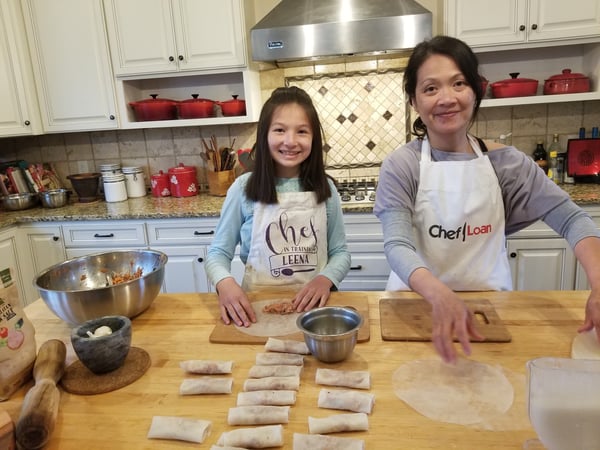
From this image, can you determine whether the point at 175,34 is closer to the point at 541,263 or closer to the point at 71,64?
the point at 71,64

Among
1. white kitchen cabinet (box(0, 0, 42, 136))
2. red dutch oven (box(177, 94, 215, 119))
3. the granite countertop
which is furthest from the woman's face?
white kitchen cabinet (box(0, 0, 42, 136))

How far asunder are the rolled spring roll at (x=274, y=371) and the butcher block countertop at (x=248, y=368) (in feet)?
0.06

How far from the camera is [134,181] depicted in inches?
117

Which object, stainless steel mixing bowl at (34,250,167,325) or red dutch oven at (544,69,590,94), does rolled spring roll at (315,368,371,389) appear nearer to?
stainless steel mixing bowl at (34,250,167,325)

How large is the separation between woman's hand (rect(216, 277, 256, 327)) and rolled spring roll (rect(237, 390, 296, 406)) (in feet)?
0.94

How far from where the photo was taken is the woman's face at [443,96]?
3.81 ft

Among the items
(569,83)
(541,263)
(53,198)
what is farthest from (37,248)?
(569,83)

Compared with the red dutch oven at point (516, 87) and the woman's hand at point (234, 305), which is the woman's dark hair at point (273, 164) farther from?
the red dutch oven at point (516, 87)

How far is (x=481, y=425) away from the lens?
2.28ft

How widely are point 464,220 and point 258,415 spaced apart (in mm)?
802

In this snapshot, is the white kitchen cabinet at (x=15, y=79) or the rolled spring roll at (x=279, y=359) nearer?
the rolled spring roll at (x=279, y=359)

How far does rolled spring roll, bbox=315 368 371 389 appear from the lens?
812 mm

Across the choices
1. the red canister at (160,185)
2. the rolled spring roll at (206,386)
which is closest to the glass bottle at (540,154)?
the red canister at (160,185)

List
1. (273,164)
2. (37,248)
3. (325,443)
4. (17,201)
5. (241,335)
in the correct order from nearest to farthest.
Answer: (325,443), (241,335), (273,164), (37,248), (17,201)
